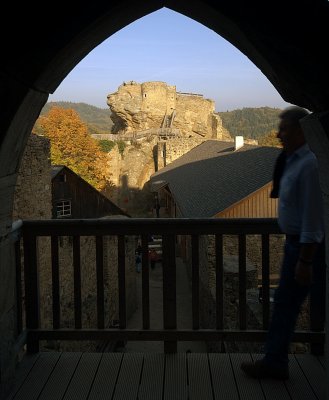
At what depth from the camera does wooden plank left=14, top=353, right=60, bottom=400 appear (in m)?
2.57

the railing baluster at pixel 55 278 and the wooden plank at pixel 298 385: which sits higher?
the railing baluster at pixel 55 278

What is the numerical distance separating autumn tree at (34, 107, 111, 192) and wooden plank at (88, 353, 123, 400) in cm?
3011

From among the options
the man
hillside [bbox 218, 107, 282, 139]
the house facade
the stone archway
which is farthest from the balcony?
hillside [bbox 218, 107, 282, 139]

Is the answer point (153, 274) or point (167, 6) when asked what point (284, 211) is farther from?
point (153, 274)

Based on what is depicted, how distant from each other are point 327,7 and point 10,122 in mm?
1427

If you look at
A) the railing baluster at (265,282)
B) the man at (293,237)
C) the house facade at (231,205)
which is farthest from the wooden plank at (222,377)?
the house facade at (231,205)

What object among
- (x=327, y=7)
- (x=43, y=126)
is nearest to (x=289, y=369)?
(x=327, y=7)

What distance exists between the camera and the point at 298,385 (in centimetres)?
261

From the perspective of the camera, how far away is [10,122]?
6.72 ft

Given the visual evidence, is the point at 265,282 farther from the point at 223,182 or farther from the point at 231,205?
the point at 223,182

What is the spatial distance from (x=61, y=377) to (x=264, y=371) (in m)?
1.25

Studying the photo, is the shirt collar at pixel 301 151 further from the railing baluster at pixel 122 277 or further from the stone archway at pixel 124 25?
the railing baluster at pixel 122 277

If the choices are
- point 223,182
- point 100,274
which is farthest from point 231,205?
point 100,274

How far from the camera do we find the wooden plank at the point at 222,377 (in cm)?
256
